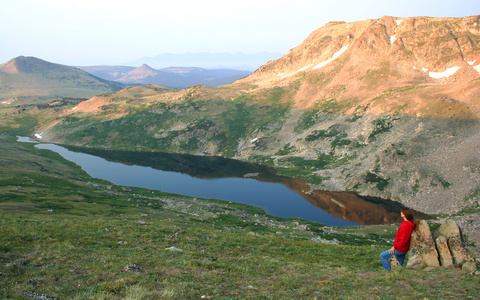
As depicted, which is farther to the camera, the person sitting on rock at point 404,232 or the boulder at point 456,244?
the boulder at point 456,244

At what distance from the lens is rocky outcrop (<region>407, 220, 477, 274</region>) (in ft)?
62.4

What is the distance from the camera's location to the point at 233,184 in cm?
11406

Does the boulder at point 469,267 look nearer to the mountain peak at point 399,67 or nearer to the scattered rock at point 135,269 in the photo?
the scattered rock at point 135,269

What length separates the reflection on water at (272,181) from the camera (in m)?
84.7

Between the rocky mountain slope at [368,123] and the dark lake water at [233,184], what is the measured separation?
7.74m

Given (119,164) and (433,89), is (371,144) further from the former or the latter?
(119,164)

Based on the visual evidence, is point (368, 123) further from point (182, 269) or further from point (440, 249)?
point (182, 269)

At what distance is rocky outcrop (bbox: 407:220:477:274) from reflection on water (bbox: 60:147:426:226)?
62.8 m

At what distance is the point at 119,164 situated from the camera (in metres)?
144

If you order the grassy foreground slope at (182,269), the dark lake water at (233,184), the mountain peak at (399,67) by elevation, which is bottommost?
the dark lake water at (233,184)

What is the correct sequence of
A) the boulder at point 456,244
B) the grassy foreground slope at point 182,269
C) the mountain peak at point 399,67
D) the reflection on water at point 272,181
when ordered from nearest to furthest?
the grassy foreground slope at point 182,269 < the boulder at point 456,244 < the reflection on water at point 272,181 < the mountain peak at point 399,67

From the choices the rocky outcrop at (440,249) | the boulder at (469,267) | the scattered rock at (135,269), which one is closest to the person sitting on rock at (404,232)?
→ the rocky outcrop at (440,249)

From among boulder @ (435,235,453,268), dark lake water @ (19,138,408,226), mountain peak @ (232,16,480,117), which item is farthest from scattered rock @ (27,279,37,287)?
mountain peak @ (232,16,480,117)

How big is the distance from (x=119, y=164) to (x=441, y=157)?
143030mm
